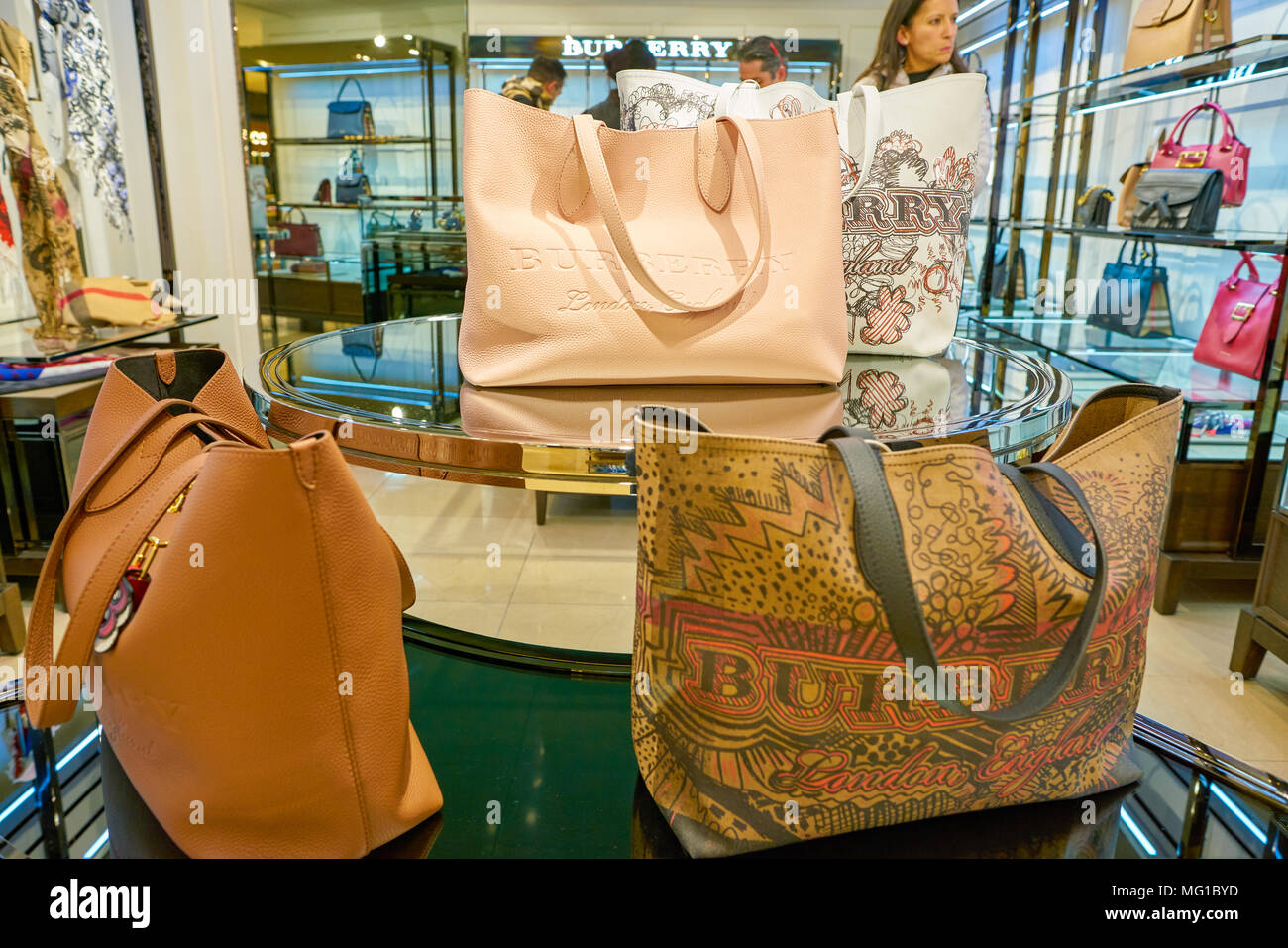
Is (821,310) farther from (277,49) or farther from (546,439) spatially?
(277,49)

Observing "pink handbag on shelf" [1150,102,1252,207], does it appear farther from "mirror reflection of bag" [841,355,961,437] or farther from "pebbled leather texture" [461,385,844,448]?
"pebbled leather texture" [461,385,844,448]

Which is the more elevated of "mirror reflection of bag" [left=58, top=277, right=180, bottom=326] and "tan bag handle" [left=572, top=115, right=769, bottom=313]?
"tan bag handle" [left=572, top=115, right=769, bottom=313]

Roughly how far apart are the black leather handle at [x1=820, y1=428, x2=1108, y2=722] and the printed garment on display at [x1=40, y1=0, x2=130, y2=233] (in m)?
2.54

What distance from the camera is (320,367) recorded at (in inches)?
36.9

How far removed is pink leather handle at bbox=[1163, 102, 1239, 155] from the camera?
2076mm

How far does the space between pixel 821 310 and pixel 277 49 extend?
2881 mm

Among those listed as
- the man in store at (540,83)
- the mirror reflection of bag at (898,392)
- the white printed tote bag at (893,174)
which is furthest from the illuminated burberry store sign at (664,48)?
the mirror reflection of bag at (898,392)

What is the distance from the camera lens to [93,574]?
0.51 m

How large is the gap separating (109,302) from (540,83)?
1.89 meters

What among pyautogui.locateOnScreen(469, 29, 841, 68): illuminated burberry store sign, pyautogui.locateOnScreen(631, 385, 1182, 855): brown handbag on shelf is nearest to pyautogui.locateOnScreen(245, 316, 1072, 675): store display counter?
pyautogui.locateOnScreen(631, 385, 1182, 855): brown handbag on shelf

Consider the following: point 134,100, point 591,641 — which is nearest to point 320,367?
point 591,641

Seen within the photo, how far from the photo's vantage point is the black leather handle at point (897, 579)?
0.51 meters

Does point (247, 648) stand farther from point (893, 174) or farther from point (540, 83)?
point (540, 83)

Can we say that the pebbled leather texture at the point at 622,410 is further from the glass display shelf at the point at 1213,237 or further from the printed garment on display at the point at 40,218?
the printed garment on display at the point at 40,218
